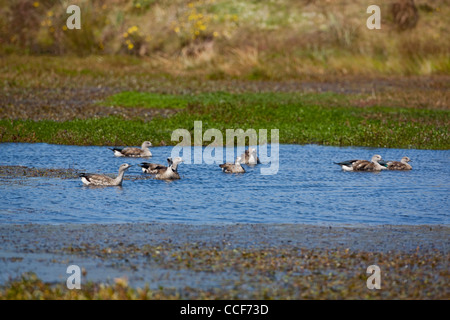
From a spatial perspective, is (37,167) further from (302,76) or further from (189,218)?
(302,76)

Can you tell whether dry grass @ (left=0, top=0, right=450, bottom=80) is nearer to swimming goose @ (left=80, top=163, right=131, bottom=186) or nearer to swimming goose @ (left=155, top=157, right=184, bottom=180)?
swimming goose @ (left=155, top=157, right=184, bottom=180)

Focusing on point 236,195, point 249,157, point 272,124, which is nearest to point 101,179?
point 236,195

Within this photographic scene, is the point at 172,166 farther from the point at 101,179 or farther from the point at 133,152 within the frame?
the point at 133,152

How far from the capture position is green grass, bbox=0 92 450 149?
26.7m

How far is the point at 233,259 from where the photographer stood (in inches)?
510

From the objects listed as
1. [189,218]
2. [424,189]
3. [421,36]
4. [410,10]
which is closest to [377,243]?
[189,218]

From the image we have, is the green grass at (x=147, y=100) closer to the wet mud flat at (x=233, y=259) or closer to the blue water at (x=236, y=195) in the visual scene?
the blue water at (x=236, y=195)

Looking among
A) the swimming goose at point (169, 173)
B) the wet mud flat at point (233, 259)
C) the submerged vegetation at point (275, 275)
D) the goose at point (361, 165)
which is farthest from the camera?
the goose at point (361, 165)

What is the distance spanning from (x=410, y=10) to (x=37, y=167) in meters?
41.2

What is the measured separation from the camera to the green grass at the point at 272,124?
87.5 feet

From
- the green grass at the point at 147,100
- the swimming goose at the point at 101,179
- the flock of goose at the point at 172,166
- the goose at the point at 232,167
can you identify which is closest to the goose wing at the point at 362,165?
the flock of goose at the point at 172,166

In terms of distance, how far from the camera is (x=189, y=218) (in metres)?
16.2

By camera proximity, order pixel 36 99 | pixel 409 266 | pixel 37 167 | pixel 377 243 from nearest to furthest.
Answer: pixel 409 266 < pixel 377 243 < pixel 37 167 < pixel 36 99

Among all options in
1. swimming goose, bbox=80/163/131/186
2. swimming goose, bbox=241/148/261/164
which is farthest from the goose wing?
swimming goose, bbox=80/163/131/186
